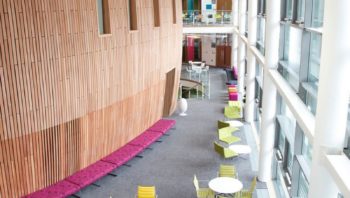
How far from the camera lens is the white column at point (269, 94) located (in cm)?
895

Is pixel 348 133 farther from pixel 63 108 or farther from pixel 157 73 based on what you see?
pixel 157 73

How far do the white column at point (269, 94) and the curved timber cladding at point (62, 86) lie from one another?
407 cm

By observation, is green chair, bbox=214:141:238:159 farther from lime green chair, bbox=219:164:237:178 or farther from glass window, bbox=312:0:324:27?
glass window, bbox=312:0:324:27

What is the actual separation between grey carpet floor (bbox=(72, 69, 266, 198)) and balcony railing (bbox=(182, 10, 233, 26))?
933 cm

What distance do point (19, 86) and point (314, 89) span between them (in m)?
5.88

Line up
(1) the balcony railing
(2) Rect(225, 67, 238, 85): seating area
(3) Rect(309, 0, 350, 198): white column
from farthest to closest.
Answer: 1. (1) the balcony railing
2. (2) Rect(225, 67, 238, 85): seating area
3. (3) Rect(309, 0, 350, 198): white column

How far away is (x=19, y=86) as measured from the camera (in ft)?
26.6

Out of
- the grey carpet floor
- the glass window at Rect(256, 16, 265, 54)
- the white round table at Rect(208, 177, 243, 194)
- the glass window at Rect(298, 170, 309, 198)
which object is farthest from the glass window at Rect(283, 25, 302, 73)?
the glass window at Rect(256, 16, 265, 54)

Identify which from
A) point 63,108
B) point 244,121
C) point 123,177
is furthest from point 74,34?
point 244,121

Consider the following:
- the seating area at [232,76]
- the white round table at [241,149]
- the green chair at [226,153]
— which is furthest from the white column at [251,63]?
the seating area at [232,76]

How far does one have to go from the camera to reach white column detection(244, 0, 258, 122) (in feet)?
45.0

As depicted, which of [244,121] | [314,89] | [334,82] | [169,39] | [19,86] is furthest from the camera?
[244,121]

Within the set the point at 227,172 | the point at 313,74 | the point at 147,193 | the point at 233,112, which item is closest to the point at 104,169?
the point at 147,193

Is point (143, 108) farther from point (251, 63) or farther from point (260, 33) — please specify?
point (260, 33)
